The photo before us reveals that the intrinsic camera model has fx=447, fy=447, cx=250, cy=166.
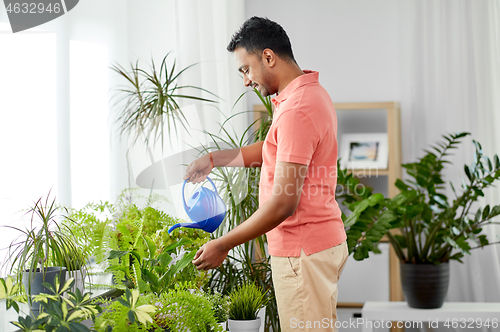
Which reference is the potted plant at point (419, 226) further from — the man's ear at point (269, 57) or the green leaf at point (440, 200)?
the man's ear at point (269, 57)

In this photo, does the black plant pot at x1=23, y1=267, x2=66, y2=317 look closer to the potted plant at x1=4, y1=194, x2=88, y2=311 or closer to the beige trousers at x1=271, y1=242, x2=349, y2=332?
the potted plant at x1=4, y1=194, x2=88, y2=311

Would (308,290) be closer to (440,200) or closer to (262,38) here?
(262,38)

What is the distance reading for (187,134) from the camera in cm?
208

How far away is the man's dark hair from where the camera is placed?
48.5 inches

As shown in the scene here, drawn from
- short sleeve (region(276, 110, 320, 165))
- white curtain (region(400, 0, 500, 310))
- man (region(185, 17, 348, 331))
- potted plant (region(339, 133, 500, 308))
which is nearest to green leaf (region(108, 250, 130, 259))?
man (region(185, 17, 348, 331))

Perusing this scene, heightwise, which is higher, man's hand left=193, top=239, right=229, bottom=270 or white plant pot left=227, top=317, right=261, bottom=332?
man's hand left=193, top=239, right=229, bottom=270

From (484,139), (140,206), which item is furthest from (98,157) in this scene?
(484,139)

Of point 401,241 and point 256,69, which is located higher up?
point 256,69

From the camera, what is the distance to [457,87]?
296cm

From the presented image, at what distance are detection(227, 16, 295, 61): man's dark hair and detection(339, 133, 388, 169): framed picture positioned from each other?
1687 millimetres

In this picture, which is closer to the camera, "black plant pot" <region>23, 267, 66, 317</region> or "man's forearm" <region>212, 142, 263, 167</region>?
"black plant pot" <region>23, 267, 66, 317</region>

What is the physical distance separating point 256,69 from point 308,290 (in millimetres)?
619

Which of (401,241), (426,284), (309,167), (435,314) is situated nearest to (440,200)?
(401,241)

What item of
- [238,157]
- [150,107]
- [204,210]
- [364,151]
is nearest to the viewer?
[204,210]
